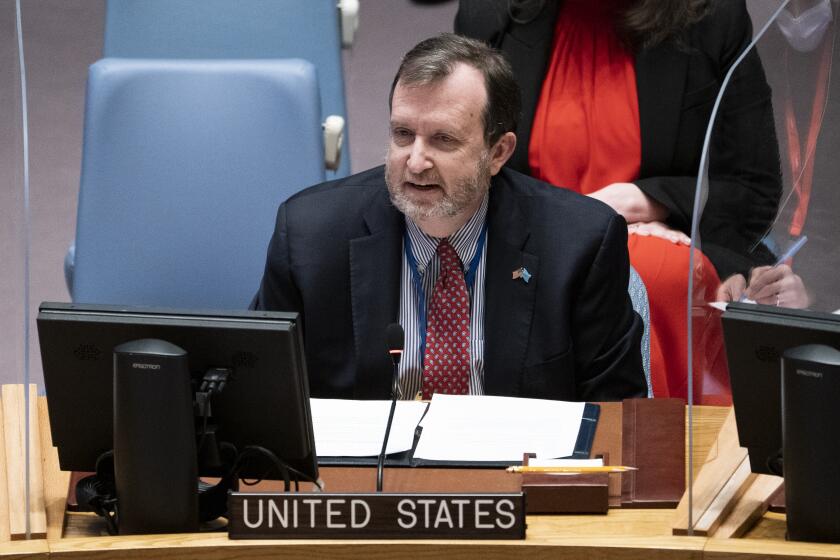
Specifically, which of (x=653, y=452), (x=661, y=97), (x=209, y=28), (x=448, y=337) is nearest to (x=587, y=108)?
(x=661, y=97)

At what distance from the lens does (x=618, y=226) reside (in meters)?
2.27

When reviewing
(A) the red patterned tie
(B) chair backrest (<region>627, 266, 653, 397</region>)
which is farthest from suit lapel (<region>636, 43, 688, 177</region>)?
(A) the red patterned tie

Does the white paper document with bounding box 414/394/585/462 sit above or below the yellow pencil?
above

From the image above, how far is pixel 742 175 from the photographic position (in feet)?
5.97

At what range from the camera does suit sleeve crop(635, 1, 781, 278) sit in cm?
171

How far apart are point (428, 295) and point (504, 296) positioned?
123 mm

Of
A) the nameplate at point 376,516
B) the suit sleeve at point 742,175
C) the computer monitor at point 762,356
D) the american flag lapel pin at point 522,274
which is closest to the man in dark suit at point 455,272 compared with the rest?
the american flag lapel pin at point 522,274

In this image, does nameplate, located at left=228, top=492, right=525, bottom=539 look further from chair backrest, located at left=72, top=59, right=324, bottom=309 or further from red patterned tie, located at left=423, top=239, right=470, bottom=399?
chair backrest, located at left=72, top=59, right=324, bottom=309

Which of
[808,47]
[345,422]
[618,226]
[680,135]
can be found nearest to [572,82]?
[680,135]

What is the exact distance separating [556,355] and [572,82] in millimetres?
987

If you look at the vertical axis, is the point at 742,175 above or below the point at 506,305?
above

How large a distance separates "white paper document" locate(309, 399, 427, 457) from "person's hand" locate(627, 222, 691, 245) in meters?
1.00

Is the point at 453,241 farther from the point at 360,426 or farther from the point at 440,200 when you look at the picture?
the point at 360,426

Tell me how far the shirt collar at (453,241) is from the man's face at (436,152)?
0.02 meters
